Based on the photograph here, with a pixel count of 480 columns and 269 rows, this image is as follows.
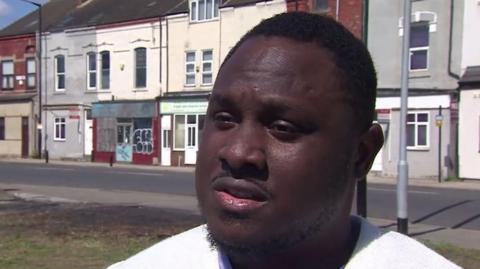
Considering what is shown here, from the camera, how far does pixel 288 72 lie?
4.76 ft

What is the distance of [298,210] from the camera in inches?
54.9

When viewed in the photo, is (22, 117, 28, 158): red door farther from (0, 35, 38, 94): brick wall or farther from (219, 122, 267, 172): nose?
(219, 122, 267, 172): nose

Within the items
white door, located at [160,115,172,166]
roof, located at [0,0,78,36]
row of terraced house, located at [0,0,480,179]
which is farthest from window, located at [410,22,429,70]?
roof, located at [0,0,78,36]

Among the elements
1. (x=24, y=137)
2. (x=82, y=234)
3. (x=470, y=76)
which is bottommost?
(x=24, y=137)

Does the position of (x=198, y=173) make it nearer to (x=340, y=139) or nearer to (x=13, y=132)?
(x=340, y=139)

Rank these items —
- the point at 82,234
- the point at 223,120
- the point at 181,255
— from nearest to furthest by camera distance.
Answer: the point at 223,120, the point at 181,255, the point at 82,234

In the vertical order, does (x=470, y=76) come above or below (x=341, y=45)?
above

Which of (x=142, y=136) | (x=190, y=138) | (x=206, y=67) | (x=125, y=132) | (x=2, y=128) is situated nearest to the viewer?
(x=206, y=67)

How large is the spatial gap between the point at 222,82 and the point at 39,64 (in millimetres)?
42201

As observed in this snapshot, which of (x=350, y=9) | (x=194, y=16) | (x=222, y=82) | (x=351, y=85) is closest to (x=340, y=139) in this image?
(x=351, y=85)

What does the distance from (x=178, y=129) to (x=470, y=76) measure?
14675 mm

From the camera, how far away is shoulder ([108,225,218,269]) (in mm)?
1620

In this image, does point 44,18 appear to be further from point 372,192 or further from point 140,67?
point 372,192

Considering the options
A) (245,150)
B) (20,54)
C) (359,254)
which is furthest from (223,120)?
(20,54)
